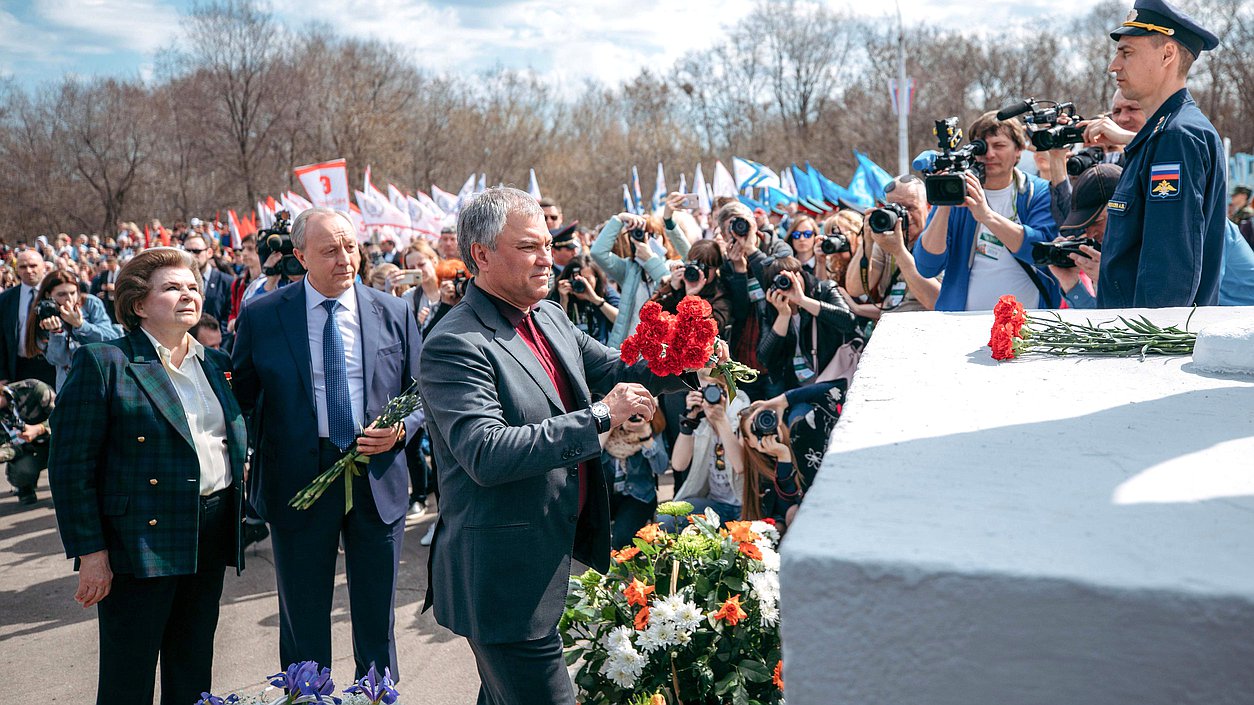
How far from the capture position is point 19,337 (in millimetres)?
7766

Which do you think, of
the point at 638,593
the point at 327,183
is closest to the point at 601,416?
the point at 638,593

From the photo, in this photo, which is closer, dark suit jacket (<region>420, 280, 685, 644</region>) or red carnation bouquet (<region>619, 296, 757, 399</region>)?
dark suit jacket (<region>420, 280, 685, 644</region>)

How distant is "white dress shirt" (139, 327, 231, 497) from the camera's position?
128 inches

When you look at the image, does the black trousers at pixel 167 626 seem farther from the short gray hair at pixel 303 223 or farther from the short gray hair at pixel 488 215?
the short gray hair at pixel 488 215

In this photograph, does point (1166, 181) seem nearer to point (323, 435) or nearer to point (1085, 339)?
point (1085, 339)

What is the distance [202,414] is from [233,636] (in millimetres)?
1867

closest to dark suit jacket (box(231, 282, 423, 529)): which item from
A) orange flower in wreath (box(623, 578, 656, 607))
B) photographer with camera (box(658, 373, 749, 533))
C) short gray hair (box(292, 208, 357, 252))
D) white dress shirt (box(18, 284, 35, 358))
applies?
short gray hair (box(292, 208, 357, 252))

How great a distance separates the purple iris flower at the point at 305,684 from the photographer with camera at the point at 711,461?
8.73ft

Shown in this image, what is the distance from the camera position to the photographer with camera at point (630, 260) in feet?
20.7

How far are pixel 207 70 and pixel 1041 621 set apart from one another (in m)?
44.1

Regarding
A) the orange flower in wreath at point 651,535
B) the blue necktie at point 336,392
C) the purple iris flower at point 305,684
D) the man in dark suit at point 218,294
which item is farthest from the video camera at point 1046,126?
the man in dark suit at point 218,294

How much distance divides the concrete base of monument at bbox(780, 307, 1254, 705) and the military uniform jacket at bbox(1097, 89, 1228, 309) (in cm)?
203

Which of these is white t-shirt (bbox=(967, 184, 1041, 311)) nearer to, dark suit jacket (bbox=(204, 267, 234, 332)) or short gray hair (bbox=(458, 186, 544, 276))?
short gray hair (bbox=(458, 186, 544, 276))

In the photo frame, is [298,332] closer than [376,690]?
No
